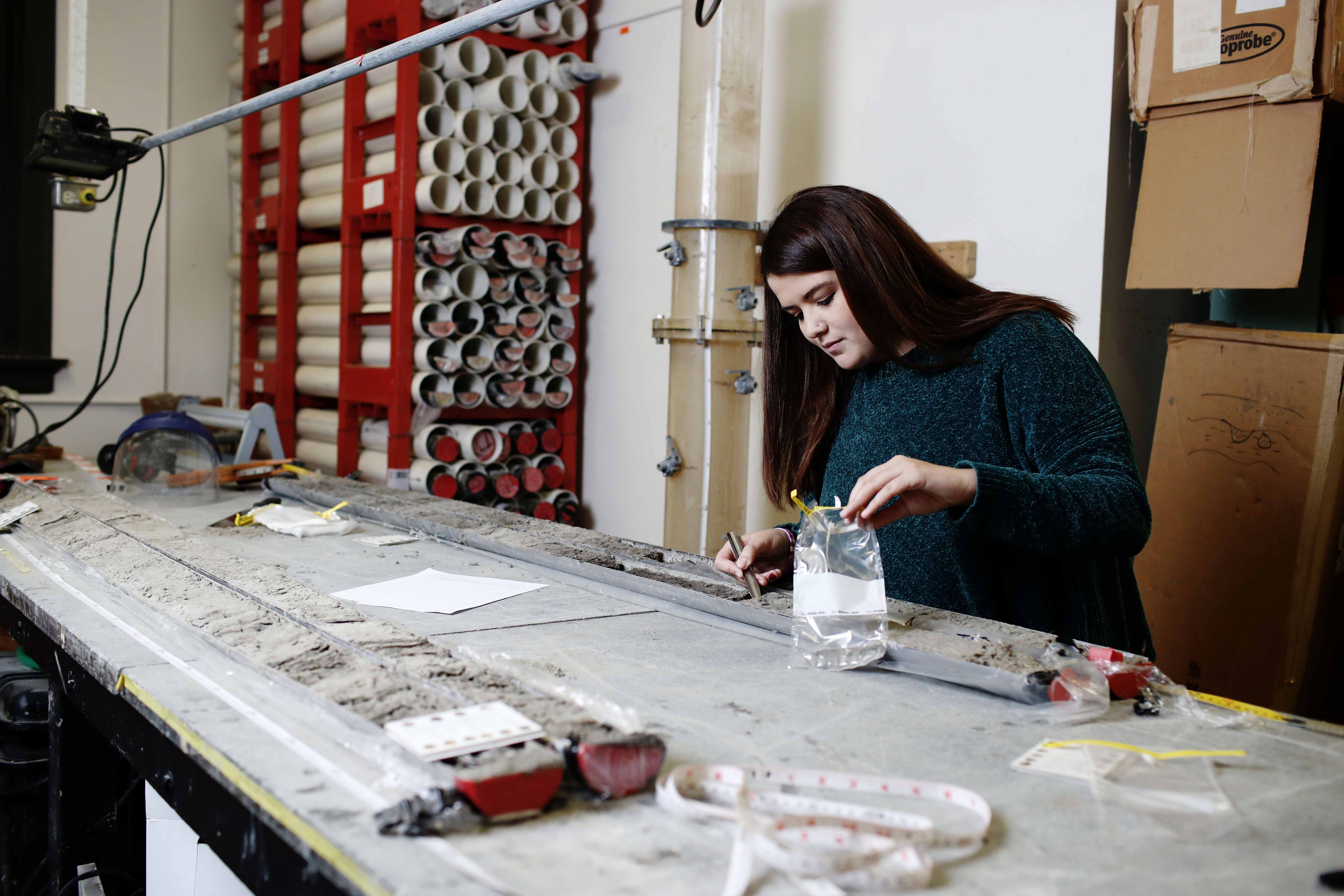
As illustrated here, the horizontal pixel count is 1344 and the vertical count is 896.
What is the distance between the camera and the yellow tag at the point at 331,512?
7.27 ft

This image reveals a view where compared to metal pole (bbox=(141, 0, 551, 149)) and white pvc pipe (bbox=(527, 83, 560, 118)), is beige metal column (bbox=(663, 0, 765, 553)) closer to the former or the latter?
white pvc pipe (bbox=(527, 83, 560, 118))

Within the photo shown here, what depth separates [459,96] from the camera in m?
3.49

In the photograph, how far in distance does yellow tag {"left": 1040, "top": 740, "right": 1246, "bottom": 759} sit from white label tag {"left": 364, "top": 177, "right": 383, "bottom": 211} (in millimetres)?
3106

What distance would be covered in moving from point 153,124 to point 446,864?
470cm

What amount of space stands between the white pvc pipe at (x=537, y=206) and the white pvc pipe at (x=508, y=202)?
0.04m

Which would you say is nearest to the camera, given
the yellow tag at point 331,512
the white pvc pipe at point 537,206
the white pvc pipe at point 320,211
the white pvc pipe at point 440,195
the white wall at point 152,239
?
the yellow tag at point 331,512

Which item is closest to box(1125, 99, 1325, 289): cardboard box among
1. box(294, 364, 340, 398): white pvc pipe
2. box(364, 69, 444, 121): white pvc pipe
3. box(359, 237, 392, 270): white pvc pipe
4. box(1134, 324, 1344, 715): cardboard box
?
box(1134, 324, 1344, 715): cardboard box

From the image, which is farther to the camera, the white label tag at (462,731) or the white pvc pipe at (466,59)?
the white pvc pipe at (466,59)

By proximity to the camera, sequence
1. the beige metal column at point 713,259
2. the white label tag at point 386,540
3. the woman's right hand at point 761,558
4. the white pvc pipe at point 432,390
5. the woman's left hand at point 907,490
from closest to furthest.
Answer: the woman's left hand at point 907,490 < the woman's right hand at point 761,558 < the white label tag at point 386,540 < the beige metal column at point 713,259 < the white pvc pipe at point 432,390

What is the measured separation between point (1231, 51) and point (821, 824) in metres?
1.95

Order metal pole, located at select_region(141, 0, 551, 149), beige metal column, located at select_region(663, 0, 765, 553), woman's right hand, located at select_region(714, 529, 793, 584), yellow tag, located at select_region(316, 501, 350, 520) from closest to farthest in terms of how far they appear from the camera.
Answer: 1. metal pole, located at select_region(141, 0, 551, 149)
2. woman's right hand, located at select_region(714, 529, 793, 584)
3. yellow tag, located at select_region(316, 501, 350, 520)
4. beige metal column, located at select_region(663, 0, 765, 553)

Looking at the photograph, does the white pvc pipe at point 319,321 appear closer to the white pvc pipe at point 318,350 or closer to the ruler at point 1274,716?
the white pvc pipe at point 318,350

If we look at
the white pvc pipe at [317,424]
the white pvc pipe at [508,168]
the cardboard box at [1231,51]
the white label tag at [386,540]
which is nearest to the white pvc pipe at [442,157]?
the white pvc pipe at [508,168]

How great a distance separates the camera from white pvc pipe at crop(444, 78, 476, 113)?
345 cm
